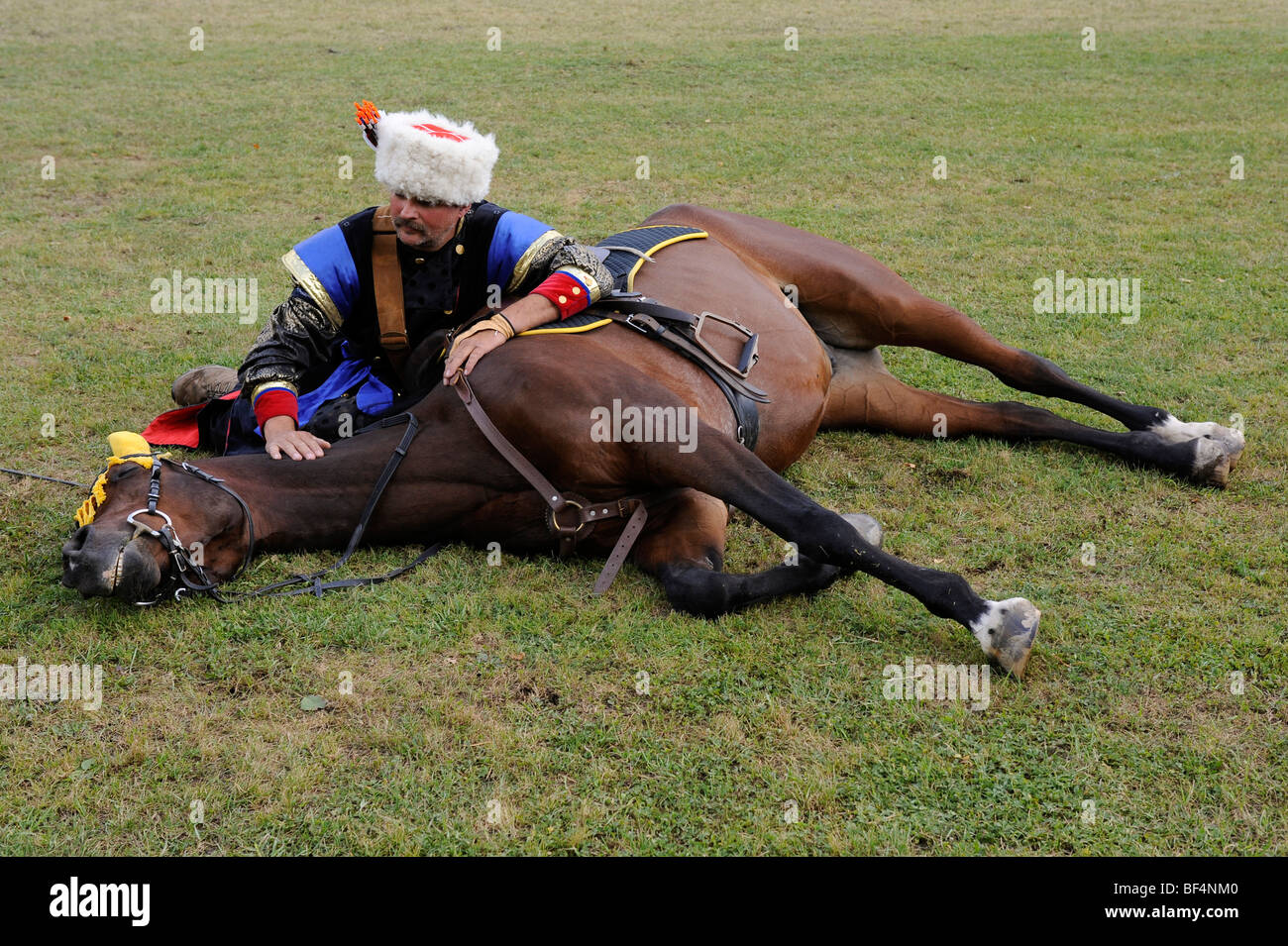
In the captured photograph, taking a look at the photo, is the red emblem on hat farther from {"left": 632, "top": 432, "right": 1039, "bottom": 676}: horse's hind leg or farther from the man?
{"left": 632, "top": 432, "right": 1039, "bottom": 676}: horse's hind leg

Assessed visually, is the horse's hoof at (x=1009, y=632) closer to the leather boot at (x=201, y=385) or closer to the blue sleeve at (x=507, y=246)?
the blue sleeve at (x=507, y=246)

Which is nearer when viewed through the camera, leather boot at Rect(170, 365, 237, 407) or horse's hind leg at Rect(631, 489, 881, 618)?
horse's hind leg at Rect(631, 489, 881, 618)

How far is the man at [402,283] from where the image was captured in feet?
14.2

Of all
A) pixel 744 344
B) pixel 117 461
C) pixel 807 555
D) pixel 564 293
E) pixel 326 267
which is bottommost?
pixel 807 555

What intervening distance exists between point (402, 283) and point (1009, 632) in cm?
278

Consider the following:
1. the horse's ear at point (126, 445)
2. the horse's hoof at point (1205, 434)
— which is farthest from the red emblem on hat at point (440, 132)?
the horse's hoof at point (1205, 434)

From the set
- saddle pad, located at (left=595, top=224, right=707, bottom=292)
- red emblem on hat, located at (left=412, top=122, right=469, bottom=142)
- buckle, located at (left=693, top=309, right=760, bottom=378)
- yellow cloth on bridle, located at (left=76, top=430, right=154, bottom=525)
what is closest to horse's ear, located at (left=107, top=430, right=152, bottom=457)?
yellow cloth on bridle, located at (left=76, top=430, right=154, bottom=525)

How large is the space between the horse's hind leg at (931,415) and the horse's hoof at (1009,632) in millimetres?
1918

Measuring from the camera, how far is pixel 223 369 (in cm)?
586

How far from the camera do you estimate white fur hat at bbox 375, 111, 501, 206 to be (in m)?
4.27

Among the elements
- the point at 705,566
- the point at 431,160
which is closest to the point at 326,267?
the point at 431,160

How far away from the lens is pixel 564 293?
4.58 metres

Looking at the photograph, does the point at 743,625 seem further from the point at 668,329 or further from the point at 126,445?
the point at 126,445

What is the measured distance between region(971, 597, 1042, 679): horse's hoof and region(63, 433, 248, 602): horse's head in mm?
2673
